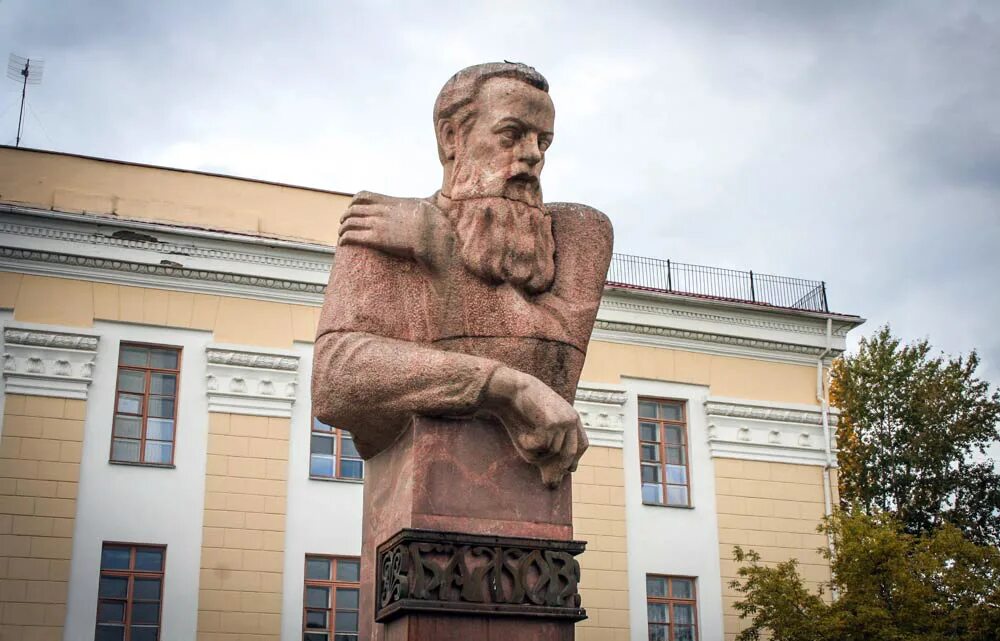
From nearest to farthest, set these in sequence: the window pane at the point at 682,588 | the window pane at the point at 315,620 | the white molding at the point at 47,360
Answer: the white molding at the point at 47,360 < the window pane at the point at 315,620 < the window pane at the point at 682,588

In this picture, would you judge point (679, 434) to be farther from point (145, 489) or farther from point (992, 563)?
point (145, 489)

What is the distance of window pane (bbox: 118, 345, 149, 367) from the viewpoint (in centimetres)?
2059

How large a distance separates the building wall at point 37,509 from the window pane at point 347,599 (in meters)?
3.78

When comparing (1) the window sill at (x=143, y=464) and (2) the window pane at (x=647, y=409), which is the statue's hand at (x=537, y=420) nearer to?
(1) the window sill at (x=143, y=464)

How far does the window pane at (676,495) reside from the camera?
23.2 meters

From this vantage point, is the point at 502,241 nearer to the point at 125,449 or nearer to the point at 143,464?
the point at 143,464

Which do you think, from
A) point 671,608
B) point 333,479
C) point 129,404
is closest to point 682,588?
point 671,608

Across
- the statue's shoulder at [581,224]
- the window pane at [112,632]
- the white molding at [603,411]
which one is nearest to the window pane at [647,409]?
the white molding at [603,411]

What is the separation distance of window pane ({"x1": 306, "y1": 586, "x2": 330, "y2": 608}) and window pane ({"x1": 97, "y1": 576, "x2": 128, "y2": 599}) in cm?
257

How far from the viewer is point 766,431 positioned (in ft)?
79.0

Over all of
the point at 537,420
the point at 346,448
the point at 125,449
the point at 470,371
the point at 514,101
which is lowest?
the point at 537,420

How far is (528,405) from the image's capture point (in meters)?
5.34

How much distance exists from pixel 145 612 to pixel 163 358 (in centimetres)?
375

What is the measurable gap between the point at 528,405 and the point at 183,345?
1618cm
